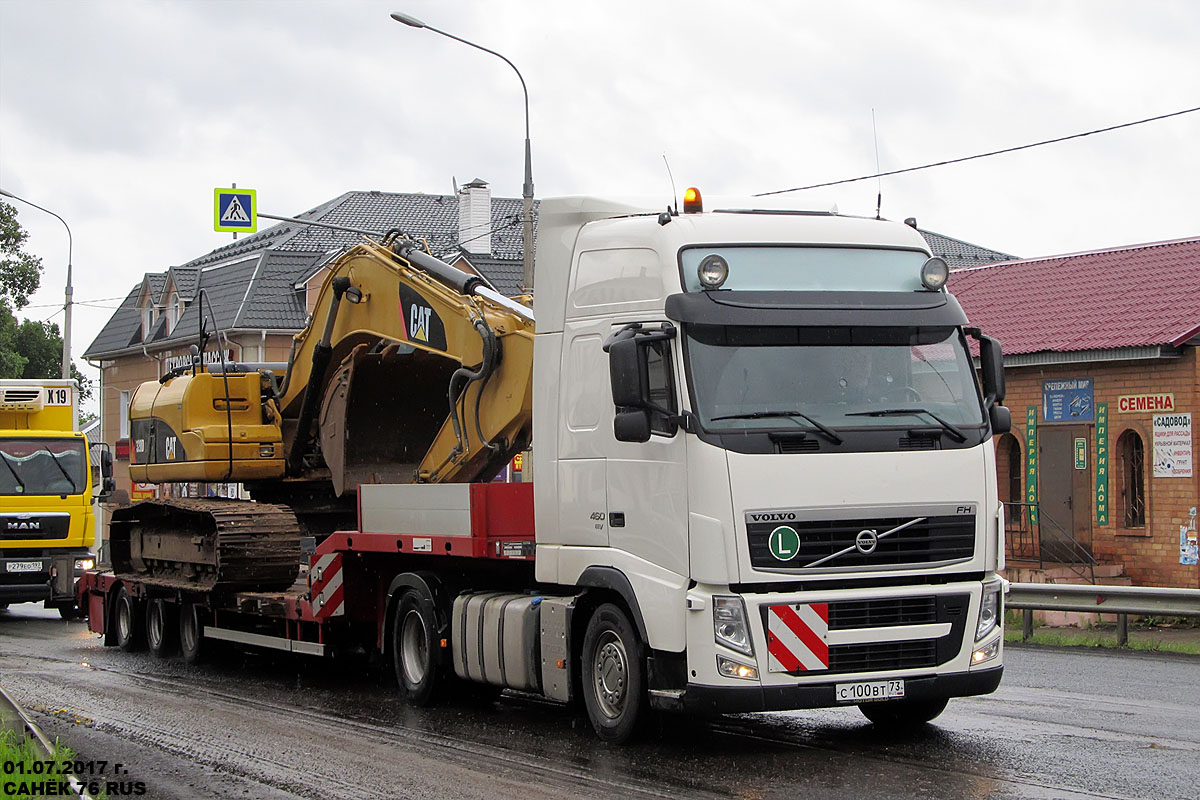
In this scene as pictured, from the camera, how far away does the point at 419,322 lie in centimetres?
1316

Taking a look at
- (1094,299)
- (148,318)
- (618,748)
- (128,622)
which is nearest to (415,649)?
(618,748)

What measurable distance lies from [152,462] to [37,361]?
182ft

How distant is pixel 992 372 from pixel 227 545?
7.80 m

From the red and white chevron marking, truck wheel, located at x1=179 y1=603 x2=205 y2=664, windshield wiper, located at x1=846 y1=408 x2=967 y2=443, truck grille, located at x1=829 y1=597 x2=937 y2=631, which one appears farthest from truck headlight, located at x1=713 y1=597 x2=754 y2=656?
truck wheel, located at x1=179 y1=603 x2=205 y2=664

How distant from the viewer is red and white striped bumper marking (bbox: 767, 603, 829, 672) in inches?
347

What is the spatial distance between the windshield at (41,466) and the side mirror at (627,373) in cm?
1572

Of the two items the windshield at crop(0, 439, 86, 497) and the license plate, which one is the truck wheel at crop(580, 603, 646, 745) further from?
the windshield at crop(0, 439, 86, 497)

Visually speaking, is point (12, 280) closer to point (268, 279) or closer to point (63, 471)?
point (268, 279)

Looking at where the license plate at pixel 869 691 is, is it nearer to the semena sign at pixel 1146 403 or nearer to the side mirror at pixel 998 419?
the side mirror at pixel 998 419

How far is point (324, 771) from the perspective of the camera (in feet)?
30.0

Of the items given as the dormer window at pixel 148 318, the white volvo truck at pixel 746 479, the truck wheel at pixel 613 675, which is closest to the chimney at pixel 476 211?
the dormer window at pixel 148 318

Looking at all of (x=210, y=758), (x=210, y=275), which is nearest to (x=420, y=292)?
(x=210, y=758)

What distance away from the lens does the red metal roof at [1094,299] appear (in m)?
21.8

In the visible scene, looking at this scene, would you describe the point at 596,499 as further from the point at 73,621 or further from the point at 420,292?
the point at 73,621
